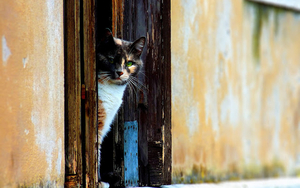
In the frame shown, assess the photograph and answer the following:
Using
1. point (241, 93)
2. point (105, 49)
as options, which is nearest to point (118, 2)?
point (105, 49)

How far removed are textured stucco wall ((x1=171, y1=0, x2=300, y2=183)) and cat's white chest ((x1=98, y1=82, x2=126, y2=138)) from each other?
701 mm

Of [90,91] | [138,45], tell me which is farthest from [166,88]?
[90,91]

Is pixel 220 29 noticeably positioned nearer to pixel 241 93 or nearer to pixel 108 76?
pixel 241 93

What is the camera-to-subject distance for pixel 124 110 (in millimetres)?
3043

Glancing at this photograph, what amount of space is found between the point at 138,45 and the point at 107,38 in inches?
9.8

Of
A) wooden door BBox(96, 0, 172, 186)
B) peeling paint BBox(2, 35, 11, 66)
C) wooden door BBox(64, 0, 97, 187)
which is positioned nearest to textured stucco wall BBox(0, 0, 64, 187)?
peeling paint BBox(2, 35, 11, 66)

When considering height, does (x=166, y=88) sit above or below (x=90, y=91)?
above

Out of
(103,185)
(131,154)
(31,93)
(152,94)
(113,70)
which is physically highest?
(113,70)

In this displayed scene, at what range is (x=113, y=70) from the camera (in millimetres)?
3039

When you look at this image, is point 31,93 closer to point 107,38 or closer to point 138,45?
point 107,38

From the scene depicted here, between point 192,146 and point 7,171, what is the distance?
228cm

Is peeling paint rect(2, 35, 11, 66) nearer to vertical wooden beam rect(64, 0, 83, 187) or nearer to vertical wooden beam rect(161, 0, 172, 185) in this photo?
vertical wooden beam rect(64, 0, 83, 187)

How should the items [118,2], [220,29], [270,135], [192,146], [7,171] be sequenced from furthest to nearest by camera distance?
1. [270,135]
2. [220,29]
3. [192,146]
4. [118,2]
5. [7,171]

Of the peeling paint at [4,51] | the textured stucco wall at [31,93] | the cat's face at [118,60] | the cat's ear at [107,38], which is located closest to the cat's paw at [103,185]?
the textured stucco wall at [31,93]
